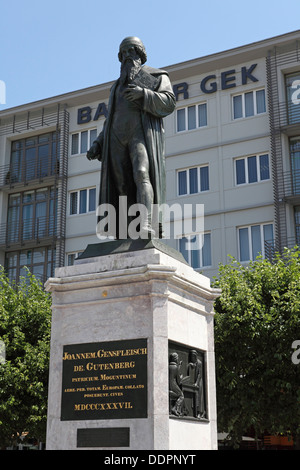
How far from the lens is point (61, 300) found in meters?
9.70

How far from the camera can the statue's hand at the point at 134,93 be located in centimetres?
1038

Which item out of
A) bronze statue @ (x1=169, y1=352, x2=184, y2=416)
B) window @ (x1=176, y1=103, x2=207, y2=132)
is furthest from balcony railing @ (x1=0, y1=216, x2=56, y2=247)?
bronze statue @ (x1=169, y1=352, x2=184, y2=416)

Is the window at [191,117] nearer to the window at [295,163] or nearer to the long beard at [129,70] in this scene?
the window at [295,163]

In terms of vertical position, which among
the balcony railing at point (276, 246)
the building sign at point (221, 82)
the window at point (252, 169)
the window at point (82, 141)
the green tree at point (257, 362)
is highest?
the building sign at point (221, 82)

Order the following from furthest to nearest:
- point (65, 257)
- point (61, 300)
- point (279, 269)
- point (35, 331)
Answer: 1. point (65, 257)
2. point (35, 331)
3. point (279, 269)
4. point (61, 300)

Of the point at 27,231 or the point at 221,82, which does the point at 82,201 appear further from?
the point at 221,82

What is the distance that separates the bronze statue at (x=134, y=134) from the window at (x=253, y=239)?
2254cm

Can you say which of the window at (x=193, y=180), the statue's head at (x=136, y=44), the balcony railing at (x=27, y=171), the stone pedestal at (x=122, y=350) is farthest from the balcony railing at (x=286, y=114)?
the stone pedestal at (x=122, y=350)

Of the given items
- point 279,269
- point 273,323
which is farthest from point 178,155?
point 273,323

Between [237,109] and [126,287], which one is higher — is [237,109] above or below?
above

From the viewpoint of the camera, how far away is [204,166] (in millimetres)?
35594

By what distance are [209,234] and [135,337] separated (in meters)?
25.6
